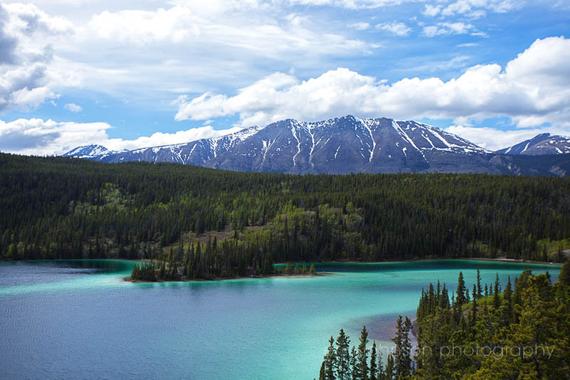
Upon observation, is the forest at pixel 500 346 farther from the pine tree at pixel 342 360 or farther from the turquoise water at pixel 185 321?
the turquoise water at pixel 185 321

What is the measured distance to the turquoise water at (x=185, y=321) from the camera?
210ft

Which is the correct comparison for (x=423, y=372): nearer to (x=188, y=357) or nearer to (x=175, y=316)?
(x=188, y=357)

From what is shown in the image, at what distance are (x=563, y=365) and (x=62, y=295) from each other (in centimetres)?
9848

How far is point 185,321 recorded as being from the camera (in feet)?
291

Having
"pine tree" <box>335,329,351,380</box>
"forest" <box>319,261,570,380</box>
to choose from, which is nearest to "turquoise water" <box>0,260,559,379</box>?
"pine tree" <box>335,329,351,380</box>

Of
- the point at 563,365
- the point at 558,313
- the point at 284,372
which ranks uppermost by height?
the point at 558,313

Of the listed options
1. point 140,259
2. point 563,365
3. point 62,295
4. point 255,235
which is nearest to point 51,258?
point 140,259

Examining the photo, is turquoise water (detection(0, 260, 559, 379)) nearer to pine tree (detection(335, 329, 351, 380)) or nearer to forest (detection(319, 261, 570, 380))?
pine tree (detection(335, 329, 351, 380))

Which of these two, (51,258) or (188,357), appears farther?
(51,258)

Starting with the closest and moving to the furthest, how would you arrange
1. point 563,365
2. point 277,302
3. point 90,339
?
1. point 563,365
2. point 90,339
3. point 277,302

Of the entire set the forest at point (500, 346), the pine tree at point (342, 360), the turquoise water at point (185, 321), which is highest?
the forest at point (500, 346)

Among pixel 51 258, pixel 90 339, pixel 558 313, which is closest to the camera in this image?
pixel 558 313

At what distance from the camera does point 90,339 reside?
76.9 meters

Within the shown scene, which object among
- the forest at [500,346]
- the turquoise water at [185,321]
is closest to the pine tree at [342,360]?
the forest at [500,346]
